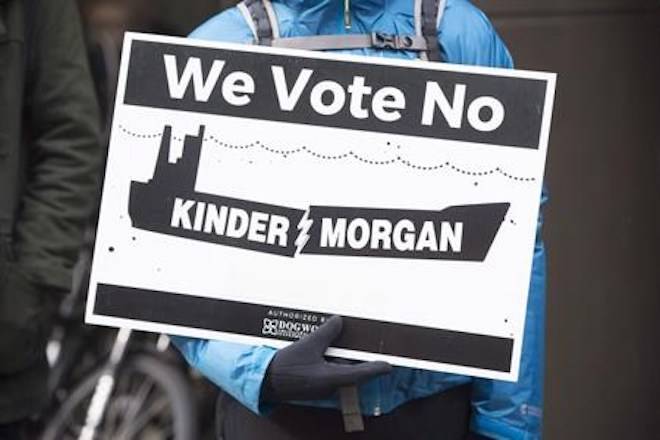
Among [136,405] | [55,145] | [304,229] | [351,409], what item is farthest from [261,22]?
[136,405]

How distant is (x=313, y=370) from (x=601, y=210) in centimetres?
235

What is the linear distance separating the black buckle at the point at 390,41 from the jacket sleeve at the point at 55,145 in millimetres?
1331

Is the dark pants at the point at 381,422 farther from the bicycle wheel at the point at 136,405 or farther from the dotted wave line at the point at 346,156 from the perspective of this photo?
the bicycle wheel at the point at 136,405

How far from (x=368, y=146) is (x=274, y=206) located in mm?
208

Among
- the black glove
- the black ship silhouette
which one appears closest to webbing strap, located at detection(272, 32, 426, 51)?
the black ship silhouette

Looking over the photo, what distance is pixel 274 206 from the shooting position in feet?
9.94

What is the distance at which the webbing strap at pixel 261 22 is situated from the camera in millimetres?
3131

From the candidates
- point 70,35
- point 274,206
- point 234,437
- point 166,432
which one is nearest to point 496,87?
point 274,206

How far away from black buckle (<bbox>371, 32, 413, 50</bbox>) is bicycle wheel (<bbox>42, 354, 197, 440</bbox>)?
3.05 metres

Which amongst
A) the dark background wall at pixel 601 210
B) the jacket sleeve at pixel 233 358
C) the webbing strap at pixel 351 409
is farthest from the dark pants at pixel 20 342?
the dark background wall at pixel 601 210

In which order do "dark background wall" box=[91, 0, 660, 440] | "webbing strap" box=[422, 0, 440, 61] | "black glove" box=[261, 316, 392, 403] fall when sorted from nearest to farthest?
"black glove" box=[261, 316, 392, 403], "webbing strap" box=[422, 0, 440, 61], "dark background wall" box=[91, 0, 660, 440]

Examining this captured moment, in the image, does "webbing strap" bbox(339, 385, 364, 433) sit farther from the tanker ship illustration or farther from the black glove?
the tanker ship illustration

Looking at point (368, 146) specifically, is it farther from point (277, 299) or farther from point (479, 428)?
point (479, 428)

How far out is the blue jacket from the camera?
307cm
